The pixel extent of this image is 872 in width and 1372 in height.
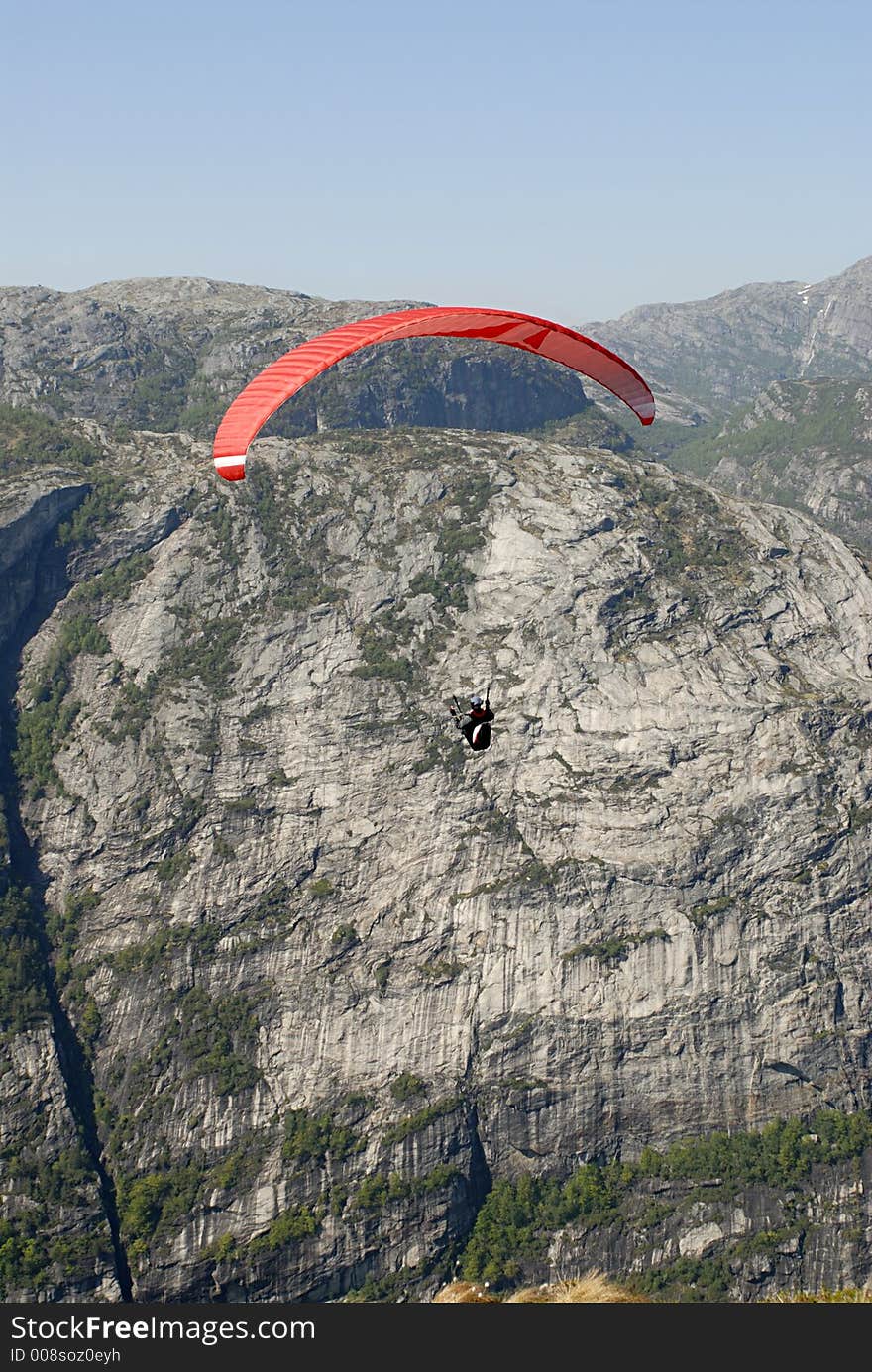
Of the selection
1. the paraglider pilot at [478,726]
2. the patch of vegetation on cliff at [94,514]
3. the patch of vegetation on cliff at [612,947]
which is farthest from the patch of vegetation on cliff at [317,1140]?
the paraglider pilot at [478,726]

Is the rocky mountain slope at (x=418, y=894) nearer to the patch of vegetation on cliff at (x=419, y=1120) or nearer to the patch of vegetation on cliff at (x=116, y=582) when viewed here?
the patch of vegetation on cliff at (x=419, y=1120)

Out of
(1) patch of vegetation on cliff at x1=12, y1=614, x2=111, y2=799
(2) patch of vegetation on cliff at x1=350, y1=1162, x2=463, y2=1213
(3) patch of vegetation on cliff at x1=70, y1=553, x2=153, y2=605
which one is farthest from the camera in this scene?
(3) patch of vegetation on cliff at x1=70, y1=553, x2=153, y2=605

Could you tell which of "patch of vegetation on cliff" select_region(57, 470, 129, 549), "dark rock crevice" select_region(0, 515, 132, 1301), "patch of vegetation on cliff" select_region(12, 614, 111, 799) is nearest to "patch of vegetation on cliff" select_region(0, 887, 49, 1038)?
"dark rock crevice" select_region(0, 515, 132, 1301)

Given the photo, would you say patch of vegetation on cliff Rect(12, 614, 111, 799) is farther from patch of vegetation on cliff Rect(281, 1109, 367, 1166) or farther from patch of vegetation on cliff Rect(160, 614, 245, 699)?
patch of vegetation on cliff Rect(281, 1109, 367, 1166)

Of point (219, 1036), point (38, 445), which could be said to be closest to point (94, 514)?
point (38, 445)

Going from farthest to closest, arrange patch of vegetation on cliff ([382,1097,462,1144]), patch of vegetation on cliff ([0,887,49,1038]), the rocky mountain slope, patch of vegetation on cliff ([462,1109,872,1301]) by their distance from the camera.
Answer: patch of vegetation on cliff ([0,887,49,1038]), patch of vegetation on cliff ([382,1097,462,1144]), the rocky mountain slope, patch of vegetation on cliff ([462,1109,872,1301])

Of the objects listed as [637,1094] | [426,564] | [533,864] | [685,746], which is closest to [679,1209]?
[637,1094]

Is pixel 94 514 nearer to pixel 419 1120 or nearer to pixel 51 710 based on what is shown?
pixel 51 710
